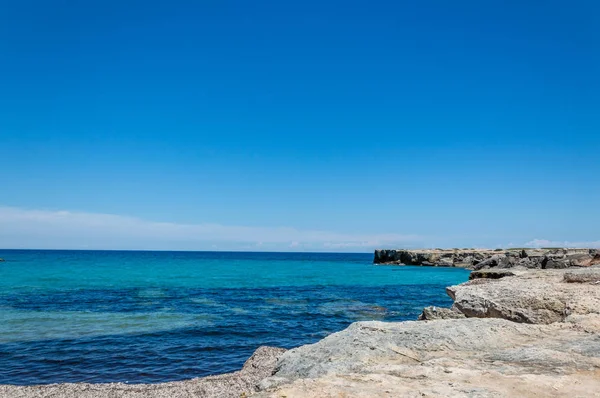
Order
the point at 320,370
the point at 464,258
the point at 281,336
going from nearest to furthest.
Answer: the point at 320,370 → the point at 281,336 → the point at 464,258

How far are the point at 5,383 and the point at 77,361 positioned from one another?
3.05 meters

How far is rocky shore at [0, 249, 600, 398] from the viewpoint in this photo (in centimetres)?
570

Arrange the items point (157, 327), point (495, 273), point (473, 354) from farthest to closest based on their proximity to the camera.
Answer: point (157, 327) < point (495, 273) < point (473, 354)

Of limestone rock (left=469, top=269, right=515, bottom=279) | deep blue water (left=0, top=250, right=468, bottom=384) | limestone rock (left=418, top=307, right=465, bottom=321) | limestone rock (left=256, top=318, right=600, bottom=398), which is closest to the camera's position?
limestone rock (left=256, top=318, right=600, bottom=398)

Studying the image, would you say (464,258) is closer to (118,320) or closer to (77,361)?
(118,320)

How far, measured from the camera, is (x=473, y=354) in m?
7.47

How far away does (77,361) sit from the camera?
63.4 feet

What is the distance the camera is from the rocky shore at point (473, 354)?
570cm

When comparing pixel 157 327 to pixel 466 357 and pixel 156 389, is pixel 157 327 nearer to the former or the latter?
pixel 156 389

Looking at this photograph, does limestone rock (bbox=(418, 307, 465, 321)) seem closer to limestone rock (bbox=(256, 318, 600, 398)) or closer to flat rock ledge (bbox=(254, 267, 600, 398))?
flat rock ledge (bbox=(254, 267, 600, 398))

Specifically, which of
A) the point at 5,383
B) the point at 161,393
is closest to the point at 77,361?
the point at 5,383

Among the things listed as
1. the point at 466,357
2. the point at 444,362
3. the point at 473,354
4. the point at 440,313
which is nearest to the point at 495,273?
the point at 440,313

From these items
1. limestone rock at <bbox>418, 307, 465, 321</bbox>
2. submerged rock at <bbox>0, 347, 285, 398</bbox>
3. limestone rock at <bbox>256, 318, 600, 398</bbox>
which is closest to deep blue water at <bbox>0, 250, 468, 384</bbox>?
submerged rock at <bbox>0, 347, 285, 398</bbox>

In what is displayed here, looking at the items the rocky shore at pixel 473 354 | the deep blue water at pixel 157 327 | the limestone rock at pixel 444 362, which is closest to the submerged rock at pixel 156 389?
the deep blue water at pixel 157 327
